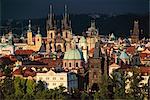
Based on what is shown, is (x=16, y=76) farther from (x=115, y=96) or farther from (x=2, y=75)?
(x=115, y=96)

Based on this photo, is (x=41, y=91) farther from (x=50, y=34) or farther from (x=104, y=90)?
(x=50, y=34)

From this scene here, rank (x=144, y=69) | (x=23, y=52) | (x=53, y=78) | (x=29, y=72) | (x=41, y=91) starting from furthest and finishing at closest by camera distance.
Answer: (x=23, y=52) < (x=144, y=69) < (x=29, y=72) < (x=53, y=78) < (x=41, y=91)

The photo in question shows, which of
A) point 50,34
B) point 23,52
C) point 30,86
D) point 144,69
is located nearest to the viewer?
point 30,86

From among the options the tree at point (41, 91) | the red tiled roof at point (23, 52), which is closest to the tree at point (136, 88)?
the tree at point (41, 91)

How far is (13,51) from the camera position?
70.9ft

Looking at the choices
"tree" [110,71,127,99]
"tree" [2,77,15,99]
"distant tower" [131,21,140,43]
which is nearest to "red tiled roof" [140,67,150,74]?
"tree" [110,71,127,99]

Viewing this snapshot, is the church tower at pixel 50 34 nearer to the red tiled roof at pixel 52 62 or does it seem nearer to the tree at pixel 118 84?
the red tiled roof at pixel 52 62

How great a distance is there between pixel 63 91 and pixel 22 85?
0.69 meters

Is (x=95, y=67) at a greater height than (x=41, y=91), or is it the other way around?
(x=95, y=67)

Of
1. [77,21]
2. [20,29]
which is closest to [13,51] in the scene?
[20,29]

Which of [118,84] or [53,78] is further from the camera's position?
[53,78]

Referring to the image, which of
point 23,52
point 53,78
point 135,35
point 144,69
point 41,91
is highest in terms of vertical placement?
point 135,35

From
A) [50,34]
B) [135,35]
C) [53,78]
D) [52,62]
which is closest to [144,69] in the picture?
[53,78]

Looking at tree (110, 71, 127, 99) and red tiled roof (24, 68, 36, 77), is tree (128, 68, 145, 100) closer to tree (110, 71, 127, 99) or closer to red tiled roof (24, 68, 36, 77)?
tree (110, 71, 127, 99)
